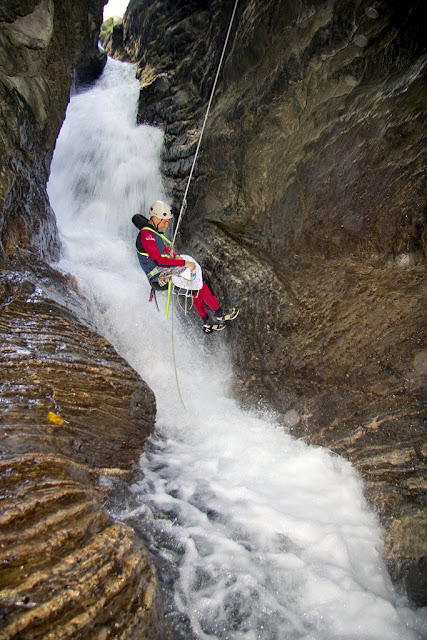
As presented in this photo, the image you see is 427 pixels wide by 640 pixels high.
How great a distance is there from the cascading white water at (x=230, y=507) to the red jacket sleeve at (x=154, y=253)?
1454 millimetres

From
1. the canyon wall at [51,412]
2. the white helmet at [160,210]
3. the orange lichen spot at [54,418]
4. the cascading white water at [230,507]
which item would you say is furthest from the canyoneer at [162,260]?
the orange lichen spot at [54,418]

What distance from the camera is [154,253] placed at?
5738 mm

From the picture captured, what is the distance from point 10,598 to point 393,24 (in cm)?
662

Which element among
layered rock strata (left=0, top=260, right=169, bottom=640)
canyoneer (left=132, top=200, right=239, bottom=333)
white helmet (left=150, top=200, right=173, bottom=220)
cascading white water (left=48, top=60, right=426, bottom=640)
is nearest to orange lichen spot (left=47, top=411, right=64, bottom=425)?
layered rock strata (left=0, top=260, right=169, bottom=640)

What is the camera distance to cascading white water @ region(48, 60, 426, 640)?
9.96 ft

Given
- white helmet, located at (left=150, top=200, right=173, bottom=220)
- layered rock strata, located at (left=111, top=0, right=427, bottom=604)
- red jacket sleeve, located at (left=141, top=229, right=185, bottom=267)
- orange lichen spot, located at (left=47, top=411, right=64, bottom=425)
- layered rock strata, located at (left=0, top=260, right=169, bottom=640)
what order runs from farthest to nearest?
white helmet, located at (left=150, top=200, right=173, bottom=220) → red jacket sleeve, located at (left=141, top=229, right=185, bottom=267) → layered rock strata, located at (left=111, top=0, right=427, bottom=604) → orange lichen spot, located at (left=47, top=411, right=64, bottom=425) → layered rock strata, located at (left=0, top=260, right=169, bottom=640)

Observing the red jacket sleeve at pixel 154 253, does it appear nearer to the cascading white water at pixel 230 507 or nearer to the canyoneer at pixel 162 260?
the canyoneer at pixel 162 260

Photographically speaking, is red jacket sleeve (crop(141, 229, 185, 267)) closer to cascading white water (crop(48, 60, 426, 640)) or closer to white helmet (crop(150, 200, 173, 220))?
white helmet (crop(150, 200, 173, 220))

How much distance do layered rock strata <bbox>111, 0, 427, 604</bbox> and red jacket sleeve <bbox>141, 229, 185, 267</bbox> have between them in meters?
1.16

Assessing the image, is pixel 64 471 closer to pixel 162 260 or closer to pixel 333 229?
pixel 162 260

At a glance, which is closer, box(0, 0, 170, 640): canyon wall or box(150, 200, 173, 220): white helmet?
box(0, 0, 170, 640): canyon wall

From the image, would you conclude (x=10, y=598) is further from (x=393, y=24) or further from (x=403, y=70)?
(x=393, y=24)

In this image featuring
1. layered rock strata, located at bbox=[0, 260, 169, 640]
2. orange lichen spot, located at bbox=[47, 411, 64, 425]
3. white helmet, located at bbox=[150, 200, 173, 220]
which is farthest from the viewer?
white helmet, located at bbox=[150, 200, 173, 220]

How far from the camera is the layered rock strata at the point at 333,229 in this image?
4.22 meters
